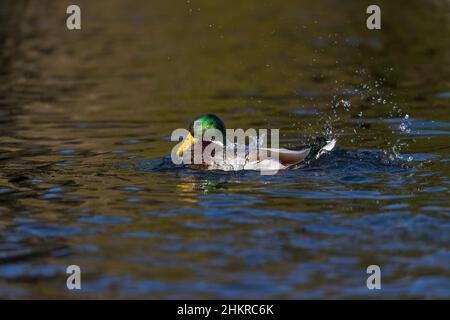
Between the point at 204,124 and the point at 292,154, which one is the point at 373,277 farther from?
the point at 204,124

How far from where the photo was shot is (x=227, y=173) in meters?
9.11

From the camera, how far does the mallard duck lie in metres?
8.95

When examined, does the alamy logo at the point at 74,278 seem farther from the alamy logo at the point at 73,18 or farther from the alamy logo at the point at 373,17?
the alamy logo at the point at 73,18

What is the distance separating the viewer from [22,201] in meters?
8.27

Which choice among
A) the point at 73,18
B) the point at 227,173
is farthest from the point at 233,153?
the point at 73,18

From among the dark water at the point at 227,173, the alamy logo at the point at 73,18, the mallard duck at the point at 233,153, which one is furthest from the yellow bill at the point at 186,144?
the alamy logo at the point at 73,18

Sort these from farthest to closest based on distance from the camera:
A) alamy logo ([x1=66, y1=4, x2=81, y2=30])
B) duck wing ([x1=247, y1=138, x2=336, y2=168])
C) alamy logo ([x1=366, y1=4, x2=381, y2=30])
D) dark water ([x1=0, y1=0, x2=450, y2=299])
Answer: alamy logo ([x1=66, y1=4, x2=81, y2=30]) < alamy logo ([x1=366, y1=4, x2=381, y2=30]) < duck wing ([x1=247, y1=138, x2=336, y2=168]) < dark water ([x1=0, y1=0, x2=450, y2=299])

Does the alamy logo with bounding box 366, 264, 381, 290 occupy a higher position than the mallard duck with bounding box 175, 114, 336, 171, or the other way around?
the mallard duck with bounding box 175, 114, 336, 171

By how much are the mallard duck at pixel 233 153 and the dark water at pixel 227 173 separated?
0.41 feet

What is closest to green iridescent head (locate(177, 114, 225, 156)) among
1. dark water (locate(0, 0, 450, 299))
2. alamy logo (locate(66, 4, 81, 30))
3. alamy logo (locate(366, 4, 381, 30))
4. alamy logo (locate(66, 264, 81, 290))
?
dark water (locate(0, 0, 450, 299))

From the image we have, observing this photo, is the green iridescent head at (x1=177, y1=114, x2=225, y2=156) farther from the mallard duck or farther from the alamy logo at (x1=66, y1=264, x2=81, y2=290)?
the alamy logo at (x1=66, y1=264, x2=81, y2=290)

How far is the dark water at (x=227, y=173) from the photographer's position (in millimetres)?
6328

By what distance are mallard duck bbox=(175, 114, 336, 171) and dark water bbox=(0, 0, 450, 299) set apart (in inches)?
4.9
